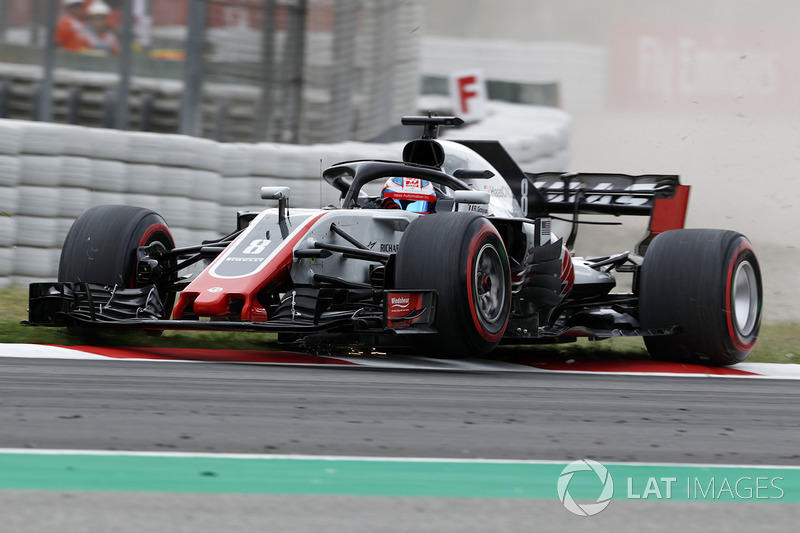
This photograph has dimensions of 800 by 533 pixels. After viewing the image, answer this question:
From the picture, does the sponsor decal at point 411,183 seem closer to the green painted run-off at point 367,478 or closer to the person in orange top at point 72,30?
the green painted run-off at point 367,478

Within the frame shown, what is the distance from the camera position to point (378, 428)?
4.46 metres

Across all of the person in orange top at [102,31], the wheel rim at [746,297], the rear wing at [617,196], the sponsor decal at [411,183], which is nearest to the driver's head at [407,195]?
the sponsor decal at [411,183]

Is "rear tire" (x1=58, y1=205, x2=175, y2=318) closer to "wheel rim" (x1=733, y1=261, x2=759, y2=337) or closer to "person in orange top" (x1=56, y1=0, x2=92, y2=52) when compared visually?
"wheel rim" (x1=733, y1=261, x2=759, y2=337)

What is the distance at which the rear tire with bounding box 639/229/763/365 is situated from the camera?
7.68m

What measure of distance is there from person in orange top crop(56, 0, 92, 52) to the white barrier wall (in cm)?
192

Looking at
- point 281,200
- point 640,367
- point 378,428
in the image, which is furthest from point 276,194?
point 378,428

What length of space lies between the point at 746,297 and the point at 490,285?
2.05 metres

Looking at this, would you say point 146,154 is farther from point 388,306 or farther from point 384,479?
point 384,479

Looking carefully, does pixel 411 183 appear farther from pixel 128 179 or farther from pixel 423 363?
pixel 128 179

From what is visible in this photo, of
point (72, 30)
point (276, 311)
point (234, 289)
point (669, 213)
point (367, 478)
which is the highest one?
point (72, 30)

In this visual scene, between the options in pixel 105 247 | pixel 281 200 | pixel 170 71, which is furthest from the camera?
pixel 170 71

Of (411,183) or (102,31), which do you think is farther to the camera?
(102,31)

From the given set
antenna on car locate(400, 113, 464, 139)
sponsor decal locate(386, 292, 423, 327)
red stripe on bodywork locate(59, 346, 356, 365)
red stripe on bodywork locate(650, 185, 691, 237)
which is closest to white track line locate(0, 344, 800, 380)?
red stripe on bodywork locate(59, 346, 356, 365)

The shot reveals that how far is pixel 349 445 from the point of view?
4102 mm
